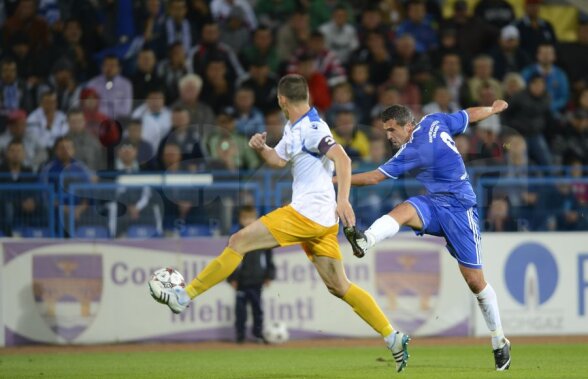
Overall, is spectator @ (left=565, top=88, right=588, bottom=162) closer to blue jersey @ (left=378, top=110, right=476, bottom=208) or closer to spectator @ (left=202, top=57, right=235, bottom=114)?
spectator @ (left=202, top=57, right=235, bottom=114)

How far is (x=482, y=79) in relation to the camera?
18.4 m

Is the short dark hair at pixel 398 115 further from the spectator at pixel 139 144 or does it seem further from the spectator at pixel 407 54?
the spectator at pixel 407 54

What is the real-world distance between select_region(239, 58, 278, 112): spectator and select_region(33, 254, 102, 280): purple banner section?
13.2ft

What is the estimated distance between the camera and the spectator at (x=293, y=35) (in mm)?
18984

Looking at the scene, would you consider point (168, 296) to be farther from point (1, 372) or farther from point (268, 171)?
point (268, 171)

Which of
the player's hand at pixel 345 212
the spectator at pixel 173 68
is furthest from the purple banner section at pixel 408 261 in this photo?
the player's hand at pixel 345 212

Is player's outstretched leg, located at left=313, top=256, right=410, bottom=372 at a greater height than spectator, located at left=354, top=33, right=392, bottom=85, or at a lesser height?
lesser

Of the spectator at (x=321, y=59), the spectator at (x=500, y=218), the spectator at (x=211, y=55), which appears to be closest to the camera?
the spectator at (x=500, y=218)

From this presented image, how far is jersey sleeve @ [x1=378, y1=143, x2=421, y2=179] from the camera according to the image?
10.6 meters

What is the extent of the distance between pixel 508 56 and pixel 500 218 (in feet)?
13.8

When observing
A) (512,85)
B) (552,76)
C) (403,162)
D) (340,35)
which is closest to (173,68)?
(340,35)

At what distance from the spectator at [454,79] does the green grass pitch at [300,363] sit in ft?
17.0

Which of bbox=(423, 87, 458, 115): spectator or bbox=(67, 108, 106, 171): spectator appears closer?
bbox=(67, 108, 106, 171): spectator

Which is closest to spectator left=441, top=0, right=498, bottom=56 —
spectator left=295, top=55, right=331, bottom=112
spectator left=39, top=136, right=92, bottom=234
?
spectator left=295, top=55, right=331, bottom=112
